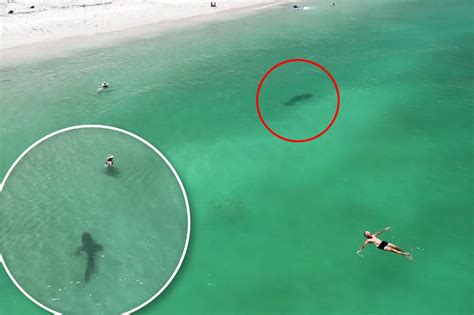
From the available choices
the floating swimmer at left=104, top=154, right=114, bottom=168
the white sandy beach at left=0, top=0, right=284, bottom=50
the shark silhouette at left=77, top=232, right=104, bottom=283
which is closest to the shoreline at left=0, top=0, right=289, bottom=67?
the white sandy beach at left=0, top=0, right=284, bottom=50

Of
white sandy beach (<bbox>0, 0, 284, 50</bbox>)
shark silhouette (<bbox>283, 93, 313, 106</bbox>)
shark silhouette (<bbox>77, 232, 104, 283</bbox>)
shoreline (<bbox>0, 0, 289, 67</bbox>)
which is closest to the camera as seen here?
shark silhouette (<bbox>77, 232, 104, 283</bbox>)

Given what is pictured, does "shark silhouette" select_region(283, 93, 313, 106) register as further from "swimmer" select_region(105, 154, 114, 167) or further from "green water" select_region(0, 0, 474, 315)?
"swimmer" select_region(105, 154, 114, 167)

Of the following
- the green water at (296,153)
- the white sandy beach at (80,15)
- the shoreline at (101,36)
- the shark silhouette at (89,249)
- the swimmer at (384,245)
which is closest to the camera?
the shark silhouette at (89,249)

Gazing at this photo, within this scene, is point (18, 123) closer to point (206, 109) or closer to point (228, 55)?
point (206, 109)

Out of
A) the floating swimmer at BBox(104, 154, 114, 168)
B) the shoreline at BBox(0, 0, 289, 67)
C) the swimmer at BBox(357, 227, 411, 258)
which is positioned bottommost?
the swimmer at BBox(357, 227, 411, 258)

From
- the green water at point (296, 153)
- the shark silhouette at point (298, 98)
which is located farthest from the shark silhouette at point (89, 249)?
the shark silhouette at point (298, 98)

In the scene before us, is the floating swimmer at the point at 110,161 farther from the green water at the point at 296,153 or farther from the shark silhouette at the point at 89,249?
the green water at the point at 296,153

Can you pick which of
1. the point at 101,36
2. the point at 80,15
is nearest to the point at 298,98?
the point at 101,36
